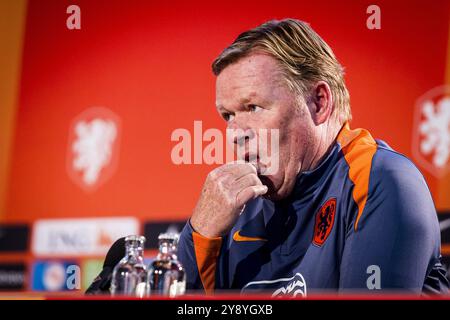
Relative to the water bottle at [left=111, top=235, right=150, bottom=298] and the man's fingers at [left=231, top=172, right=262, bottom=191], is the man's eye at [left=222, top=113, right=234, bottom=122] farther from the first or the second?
the water bottle at [left=111, top=235, right=150, bottom=298]

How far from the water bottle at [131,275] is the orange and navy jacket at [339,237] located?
1.21 ft

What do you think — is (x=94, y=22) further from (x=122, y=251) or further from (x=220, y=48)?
(x=122, y=251)

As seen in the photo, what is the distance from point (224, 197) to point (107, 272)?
0.42 meters

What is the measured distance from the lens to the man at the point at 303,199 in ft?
5.56

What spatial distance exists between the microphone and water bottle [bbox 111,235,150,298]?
0.03 meters

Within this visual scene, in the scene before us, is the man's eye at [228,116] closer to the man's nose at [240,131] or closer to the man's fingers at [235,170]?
the man's nose at [240,131]

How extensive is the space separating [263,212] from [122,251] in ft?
1.91

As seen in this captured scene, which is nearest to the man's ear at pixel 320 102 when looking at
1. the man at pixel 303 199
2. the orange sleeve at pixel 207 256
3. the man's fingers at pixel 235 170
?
the man at pixel 303 199

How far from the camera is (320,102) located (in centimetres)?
214

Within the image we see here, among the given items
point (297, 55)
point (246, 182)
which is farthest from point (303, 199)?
point (297, 55)

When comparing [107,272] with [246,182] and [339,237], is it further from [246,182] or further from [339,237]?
[339,237]

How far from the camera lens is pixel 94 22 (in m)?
2.73

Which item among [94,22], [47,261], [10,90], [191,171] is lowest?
[47,261]
